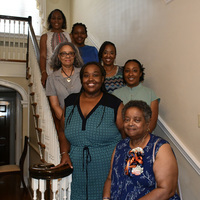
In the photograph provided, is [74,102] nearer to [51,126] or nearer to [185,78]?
[51,126]

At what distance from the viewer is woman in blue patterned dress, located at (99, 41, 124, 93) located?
2.64 meters

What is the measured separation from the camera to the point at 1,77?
5.98 m

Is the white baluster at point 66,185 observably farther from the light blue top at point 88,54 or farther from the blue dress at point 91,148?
the light blue top at point 88,54

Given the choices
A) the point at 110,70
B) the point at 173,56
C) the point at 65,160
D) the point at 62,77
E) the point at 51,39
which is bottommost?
the point at 65,160

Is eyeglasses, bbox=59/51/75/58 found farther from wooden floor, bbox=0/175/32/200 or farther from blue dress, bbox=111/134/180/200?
wooden floor, bbox=0/175/32/200

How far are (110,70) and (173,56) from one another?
66 centimetres

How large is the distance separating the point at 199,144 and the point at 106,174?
1.08 m

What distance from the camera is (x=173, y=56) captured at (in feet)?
8.83

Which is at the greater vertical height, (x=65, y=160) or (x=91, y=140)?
(x=91, y=140)

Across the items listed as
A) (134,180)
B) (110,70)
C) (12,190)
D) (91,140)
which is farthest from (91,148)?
(12,190)

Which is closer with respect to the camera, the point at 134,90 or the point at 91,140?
the point at 91,140

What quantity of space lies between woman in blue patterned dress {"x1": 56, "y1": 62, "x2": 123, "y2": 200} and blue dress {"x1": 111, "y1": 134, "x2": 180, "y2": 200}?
139 mm

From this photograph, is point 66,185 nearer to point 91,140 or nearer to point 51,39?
point 91,140

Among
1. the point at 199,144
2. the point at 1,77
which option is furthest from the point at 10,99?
the point at 199,144
